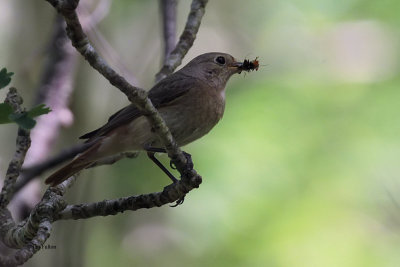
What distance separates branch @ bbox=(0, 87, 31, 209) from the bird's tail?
54 centimetres

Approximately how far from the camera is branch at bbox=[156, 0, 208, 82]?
507 centimetres

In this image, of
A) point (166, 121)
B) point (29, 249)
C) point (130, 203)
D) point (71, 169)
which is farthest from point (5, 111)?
point (166, 121)

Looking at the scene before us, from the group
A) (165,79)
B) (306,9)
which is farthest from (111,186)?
(306,9)

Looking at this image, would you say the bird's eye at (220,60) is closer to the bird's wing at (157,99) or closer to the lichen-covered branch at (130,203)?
the bird's wing at (157,99)

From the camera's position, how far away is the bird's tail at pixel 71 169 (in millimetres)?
4191

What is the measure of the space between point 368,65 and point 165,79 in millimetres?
3990

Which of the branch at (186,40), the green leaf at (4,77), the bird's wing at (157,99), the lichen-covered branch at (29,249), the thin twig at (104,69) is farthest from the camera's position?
the branch at (186,40)

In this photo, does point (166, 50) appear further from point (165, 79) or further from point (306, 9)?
point (306, 9)

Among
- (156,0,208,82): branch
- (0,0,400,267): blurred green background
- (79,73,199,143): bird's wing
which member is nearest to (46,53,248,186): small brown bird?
(79,73,199,143): bird's wing

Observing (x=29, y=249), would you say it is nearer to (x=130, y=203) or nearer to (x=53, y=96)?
(x=130, y=203)

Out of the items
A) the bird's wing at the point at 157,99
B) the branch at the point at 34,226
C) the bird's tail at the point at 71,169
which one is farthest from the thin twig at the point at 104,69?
the bird's wing at the point at 157,99

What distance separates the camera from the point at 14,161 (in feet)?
11.8

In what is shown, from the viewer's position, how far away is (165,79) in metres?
4.91

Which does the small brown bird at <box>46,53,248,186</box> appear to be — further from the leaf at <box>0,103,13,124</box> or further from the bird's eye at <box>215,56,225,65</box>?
the leaf at <box>0,103,13,124</box>
